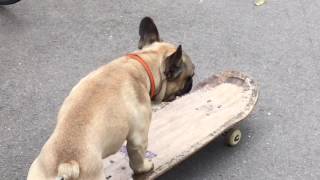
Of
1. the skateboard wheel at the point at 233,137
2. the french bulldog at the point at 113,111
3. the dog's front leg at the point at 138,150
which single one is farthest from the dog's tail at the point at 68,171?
the skateboard wheel at the point at 233,137

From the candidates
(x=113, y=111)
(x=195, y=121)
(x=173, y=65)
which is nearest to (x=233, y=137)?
(x=195, y=121)

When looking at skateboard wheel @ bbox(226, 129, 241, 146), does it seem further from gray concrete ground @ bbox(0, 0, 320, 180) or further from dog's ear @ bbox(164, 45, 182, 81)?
dog's ear @ bbox(164, 45, 182, 81)

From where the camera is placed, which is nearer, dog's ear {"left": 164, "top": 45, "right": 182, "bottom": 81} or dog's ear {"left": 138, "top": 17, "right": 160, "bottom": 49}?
dog's ear {"left": 164, "top": 45, "right": 182, "bottom": 81}

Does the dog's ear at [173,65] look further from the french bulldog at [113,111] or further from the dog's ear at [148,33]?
the dog's ear at [148,33]

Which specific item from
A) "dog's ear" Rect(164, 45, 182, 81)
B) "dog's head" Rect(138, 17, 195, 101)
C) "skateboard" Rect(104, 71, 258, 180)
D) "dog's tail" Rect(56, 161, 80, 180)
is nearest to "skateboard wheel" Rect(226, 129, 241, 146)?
"skateboard" Rect(104, 71, 258, 180)

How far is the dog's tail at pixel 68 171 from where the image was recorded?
2260mm

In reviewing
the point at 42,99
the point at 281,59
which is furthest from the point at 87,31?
the point at 281,59

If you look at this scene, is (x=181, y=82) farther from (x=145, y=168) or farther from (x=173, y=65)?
(x=145, y=168)

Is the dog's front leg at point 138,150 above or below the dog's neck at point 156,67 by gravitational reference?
below

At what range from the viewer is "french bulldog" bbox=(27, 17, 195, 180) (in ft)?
7.70

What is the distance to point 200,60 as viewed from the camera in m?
4.16

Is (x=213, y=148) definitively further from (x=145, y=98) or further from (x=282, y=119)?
(x=145, y=98)

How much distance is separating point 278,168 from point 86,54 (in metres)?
1.63

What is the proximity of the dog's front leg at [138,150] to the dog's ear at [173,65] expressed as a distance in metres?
0.30
